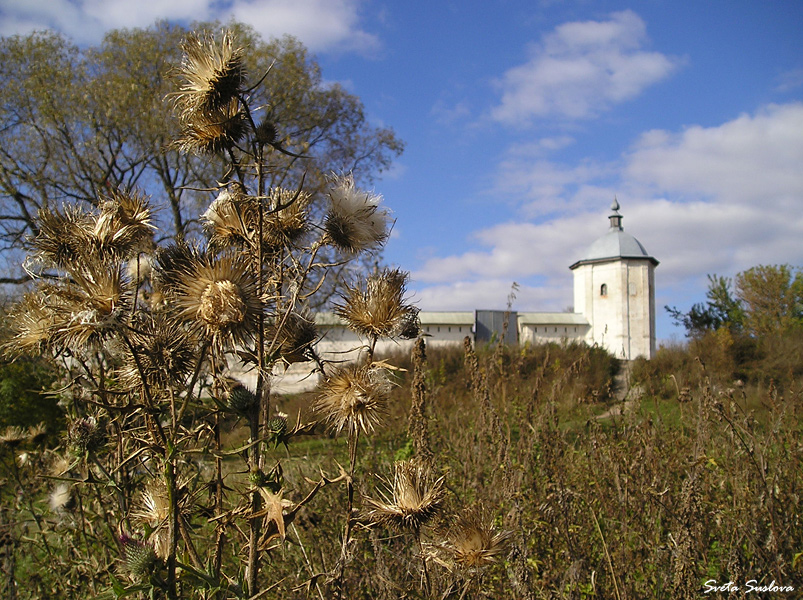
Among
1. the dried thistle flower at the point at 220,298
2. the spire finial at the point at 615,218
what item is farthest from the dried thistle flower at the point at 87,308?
the spire finial at the point at 615,218

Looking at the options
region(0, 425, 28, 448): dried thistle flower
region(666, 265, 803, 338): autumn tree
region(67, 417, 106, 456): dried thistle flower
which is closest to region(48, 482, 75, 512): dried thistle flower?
region(0, 425, 28, 448): dried thistle flower

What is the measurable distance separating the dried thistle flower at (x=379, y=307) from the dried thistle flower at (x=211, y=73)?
592 millimetres

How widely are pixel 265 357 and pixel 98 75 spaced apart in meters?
21.4

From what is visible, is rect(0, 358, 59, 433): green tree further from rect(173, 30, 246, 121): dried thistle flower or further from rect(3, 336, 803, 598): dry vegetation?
rect(173, 30, 246, 121): dried thistle flower

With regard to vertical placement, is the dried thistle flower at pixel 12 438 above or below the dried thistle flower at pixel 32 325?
below

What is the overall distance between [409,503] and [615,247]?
47420 mm

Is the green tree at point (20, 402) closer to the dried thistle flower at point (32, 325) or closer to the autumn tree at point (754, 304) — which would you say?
Result: the dried thistle flower at point (32, 325)

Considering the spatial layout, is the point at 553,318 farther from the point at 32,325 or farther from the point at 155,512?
the point at 32,325

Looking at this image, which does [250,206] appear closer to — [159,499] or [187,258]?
[187,258]

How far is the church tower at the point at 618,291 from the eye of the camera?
4325cm

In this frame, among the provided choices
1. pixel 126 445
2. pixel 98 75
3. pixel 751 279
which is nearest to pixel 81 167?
pixel 98 75

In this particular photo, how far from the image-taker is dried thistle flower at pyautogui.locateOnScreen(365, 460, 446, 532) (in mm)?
1450

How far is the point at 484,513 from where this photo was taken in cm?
154

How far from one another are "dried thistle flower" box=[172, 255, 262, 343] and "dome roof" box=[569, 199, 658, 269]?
1851 inches
